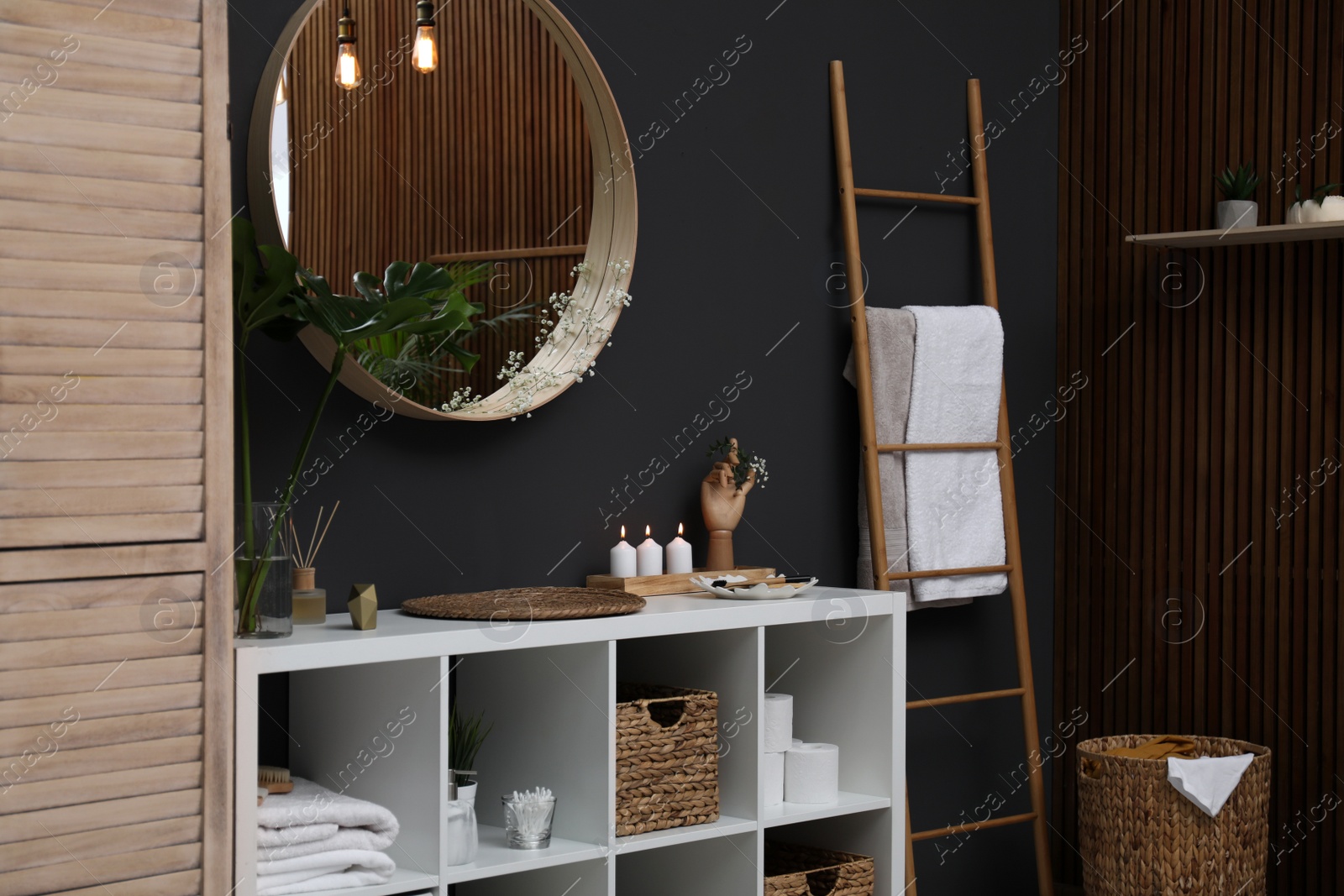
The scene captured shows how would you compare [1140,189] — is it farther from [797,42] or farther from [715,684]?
[715,684]

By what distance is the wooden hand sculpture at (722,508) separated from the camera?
3086 mm

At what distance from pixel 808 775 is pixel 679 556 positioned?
21.0 inches

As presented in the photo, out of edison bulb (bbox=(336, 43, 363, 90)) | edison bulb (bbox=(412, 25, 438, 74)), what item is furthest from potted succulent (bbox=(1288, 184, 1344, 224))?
edison bulb (bbox=(336, 43, 363, 90))

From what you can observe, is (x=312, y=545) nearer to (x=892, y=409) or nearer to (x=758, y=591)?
(x=758, y=591)

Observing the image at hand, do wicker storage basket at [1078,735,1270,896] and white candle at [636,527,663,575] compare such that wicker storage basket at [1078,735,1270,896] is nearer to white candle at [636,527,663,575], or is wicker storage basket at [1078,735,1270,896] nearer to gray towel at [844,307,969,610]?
gray towel at [844,307,969,610]

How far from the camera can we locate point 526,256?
9.34 ft

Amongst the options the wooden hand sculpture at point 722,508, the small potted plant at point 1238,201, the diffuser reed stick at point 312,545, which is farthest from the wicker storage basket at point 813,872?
the small potted plant at point 1238,201

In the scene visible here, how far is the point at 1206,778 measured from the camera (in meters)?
3.16

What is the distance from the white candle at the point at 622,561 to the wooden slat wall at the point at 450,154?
0.44 meters

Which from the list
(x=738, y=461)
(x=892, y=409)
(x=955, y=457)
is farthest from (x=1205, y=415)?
(x=738, y=461)

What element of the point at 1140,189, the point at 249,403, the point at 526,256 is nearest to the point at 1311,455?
the point at 1140,189

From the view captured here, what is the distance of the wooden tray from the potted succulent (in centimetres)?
156

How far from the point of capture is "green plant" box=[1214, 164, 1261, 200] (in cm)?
345

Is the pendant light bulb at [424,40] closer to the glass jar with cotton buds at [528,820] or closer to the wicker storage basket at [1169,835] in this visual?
the glass jar with cotton buds at [528,820]
